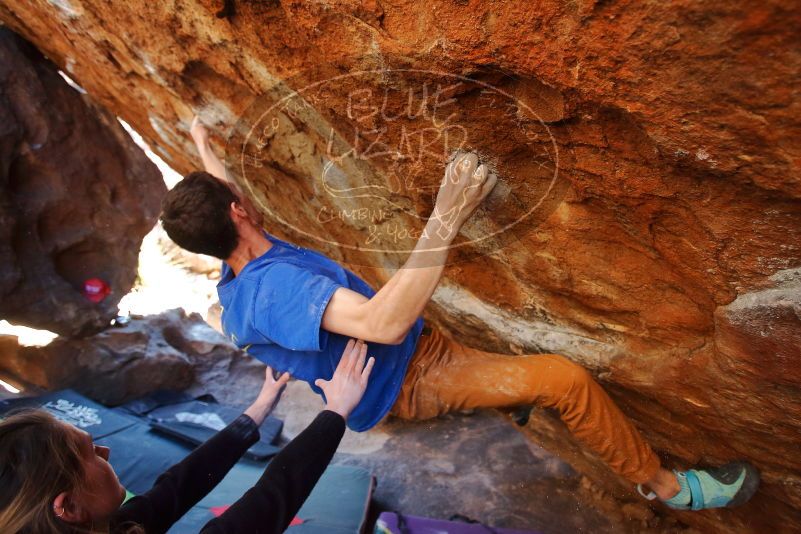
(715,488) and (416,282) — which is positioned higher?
(416,282)

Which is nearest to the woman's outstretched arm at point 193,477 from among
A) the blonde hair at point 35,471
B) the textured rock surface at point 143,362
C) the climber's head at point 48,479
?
the climber's head at point 48,479

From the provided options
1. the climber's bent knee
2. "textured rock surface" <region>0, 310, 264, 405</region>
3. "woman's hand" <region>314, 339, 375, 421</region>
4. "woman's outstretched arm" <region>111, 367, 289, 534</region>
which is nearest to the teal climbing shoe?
the climber's bent knee

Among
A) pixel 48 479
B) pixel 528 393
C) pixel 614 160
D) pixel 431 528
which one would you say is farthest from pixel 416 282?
pixel 431 528

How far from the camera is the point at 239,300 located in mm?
1664

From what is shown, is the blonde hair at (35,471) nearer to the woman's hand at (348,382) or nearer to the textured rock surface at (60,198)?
the woman's hand at (348,382)

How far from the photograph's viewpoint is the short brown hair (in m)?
1.64

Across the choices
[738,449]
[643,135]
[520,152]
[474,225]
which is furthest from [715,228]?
[738,449]

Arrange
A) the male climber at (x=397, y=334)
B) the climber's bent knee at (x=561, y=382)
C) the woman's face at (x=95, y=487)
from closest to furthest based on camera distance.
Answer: the woman's face at (x=95, y=487)
the male climber at (x=397, y=334)
the climber's bent knee at (x=561, y=382)

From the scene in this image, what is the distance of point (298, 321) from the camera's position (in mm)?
1480

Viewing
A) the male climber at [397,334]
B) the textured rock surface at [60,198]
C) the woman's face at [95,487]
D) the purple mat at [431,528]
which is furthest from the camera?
the textured rock surface at [60,198]

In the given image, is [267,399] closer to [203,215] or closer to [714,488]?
[203,215]

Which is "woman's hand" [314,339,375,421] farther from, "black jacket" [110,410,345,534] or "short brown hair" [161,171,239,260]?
"short brown hair" [161,171,239,260]

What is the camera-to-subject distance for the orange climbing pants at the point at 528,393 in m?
1.80

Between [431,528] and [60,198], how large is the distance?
135 inches
